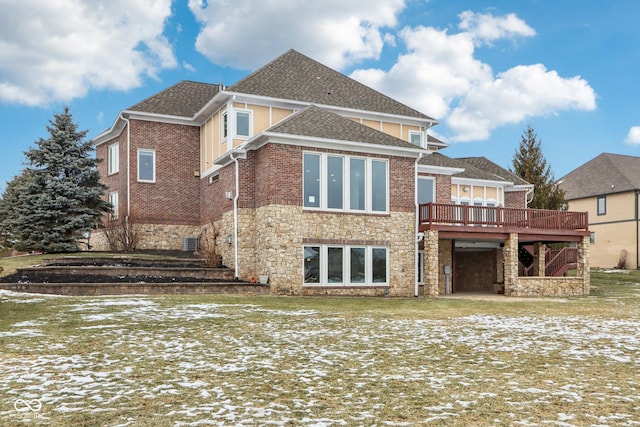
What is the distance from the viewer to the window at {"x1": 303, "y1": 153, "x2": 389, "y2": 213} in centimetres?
2006

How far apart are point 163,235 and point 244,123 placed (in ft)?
24.0

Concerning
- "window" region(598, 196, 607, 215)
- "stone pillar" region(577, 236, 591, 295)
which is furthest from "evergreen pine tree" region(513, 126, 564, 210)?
"stone pillar" region(577, 236, 591, 295)

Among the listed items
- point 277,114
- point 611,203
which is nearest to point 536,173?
point 611,203

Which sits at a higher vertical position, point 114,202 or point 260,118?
point 260,118

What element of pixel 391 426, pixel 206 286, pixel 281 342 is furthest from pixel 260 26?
pixel 391 426

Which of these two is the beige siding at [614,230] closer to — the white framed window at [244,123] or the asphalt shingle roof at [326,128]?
the asphalt shingle roof at [326,128]

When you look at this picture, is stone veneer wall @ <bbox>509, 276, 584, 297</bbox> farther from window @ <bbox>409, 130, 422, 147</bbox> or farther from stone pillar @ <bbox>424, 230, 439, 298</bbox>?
window @ <bbox>409, 130, 422, 147</bbox>

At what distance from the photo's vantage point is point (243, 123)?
76.2 ft

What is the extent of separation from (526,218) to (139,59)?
17181 mm

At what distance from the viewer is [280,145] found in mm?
19438

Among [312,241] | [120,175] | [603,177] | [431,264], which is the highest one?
[603,177]

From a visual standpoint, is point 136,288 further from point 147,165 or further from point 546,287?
point 546,287

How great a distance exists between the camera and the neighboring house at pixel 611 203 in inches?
1672

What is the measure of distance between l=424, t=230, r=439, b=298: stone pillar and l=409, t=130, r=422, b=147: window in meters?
6.84
